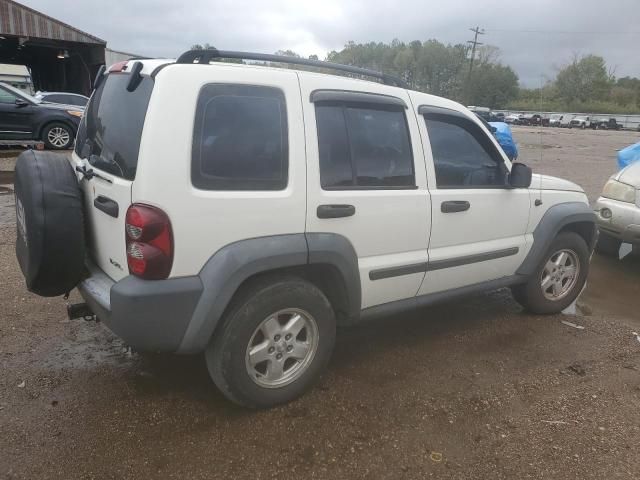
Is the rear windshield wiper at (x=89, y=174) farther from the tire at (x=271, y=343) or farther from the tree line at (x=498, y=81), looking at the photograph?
the tree line at (x=498, y=81)

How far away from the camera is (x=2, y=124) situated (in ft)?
39.0

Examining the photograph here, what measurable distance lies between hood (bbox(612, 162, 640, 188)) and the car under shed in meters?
14.9

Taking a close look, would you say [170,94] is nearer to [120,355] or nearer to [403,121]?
[403,121]

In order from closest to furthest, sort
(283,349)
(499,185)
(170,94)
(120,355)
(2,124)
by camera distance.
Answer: (170,94), (283,349), (120,355), (499,185), (2,124)

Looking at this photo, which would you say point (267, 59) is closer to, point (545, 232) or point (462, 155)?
point (462, 155)

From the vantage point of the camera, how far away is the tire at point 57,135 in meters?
12.4

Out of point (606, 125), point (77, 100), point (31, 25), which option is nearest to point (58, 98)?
point (77, 100)

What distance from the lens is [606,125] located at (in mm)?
59281

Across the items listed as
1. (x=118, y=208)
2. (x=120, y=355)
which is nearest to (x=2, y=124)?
(x=120, y=355)

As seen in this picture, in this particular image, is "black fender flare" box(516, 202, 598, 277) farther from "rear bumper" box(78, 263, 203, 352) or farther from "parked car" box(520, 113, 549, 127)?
"parked car" box(520, 113, 549, 127)

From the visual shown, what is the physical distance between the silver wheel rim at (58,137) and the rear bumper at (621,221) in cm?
1205

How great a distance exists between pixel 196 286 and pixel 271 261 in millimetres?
396

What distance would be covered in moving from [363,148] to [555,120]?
6746 centimetres

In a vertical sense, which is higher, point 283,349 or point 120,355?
point 283,349
